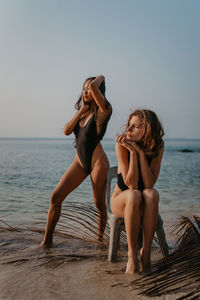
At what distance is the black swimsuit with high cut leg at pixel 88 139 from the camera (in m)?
3.30

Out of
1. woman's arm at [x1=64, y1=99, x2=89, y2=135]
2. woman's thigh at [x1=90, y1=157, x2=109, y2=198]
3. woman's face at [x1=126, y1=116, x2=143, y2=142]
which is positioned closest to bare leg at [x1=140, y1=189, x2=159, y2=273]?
woman's face at [x1=126, y1=116, x2=143, y2=142]

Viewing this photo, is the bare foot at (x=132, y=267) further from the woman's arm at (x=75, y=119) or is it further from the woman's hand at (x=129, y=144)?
the woman's arm at (x=75, y=119)

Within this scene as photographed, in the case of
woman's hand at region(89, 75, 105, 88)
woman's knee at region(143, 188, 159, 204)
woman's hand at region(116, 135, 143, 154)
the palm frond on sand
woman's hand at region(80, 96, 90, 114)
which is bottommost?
the palm frond on sand

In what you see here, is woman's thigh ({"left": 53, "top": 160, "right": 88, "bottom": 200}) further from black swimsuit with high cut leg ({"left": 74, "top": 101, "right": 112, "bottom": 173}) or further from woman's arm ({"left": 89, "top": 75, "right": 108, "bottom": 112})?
woman's arm ({"left": 89, "top": 75, "right": 108, "bottom": 112})

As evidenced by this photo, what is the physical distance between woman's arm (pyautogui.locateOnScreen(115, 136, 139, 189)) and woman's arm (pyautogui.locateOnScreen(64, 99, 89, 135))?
71cm

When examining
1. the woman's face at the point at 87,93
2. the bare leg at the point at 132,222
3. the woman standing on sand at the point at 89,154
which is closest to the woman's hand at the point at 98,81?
the woman standing on sand at the point at 89,154

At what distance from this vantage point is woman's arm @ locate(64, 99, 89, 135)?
3385 millimetres

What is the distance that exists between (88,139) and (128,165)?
2.10 ft

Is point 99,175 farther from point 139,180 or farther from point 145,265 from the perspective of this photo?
point 145,265

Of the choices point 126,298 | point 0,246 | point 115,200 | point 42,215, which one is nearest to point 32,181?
point 42,215

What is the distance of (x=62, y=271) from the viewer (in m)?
2.70

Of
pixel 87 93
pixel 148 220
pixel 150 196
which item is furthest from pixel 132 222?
pixel 87 93

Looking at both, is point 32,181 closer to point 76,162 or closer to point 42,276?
point 76,162

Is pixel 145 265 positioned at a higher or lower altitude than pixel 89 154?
lower
